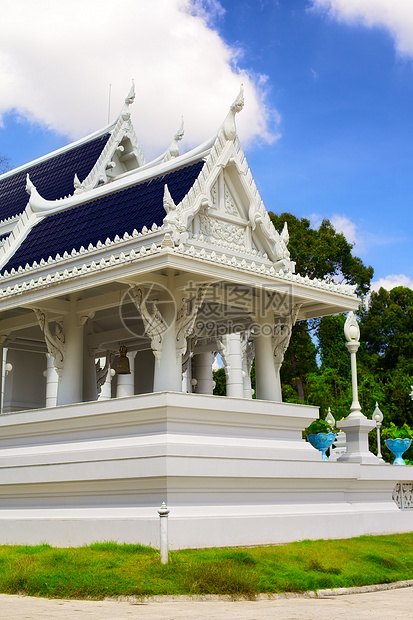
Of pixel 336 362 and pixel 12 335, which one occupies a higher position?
pixel 336 362

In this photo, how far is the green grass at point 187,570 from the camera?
30.9 ft

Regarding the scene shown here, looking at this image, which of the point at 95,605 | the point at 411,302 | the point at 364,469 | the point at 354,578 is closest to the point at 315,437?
the point at 364,469

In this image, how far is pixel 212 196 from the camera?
14570 mm

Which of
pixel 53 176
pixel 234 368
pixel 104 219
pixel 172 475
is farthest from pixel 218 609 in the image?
pixel 234 368

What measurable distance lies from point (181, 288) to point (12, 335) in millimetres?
5376

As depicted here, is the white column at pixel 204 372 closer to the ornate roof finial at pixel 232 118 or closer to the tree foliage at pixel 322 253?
the ornate roof finial at pixel 232 118

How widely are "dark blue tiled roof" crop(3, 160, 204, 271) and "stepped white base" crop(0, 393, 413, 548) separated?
123 inches

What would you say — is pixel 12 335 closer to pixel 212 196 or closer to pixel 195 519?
pixel 212 196

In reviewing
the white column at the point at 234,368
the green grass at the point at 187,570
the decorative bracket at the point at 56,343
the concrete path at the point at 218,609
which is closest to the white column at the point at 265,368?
the decorative bracket at the point at 56,343

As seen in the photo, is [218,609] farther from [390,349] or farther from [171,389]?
[390,349]

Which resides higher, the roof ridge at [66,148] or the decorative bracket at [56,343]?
the roof ridge at [66,148]

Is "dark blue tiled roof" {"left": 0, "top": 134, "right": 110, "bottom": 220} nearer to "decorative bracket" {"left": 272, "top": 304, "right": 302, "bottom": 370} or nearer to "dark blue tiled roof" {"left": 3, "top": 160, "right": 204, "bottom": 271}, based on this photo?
"dark blue tiled roof" {"left": 3, "top": 160, "right": 204, "bottom": 271}

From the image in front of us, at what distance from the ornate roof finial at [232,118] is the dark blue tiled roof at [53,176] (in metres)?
8.24

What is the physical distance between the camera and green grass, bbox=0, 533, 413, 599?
9.41 metres
